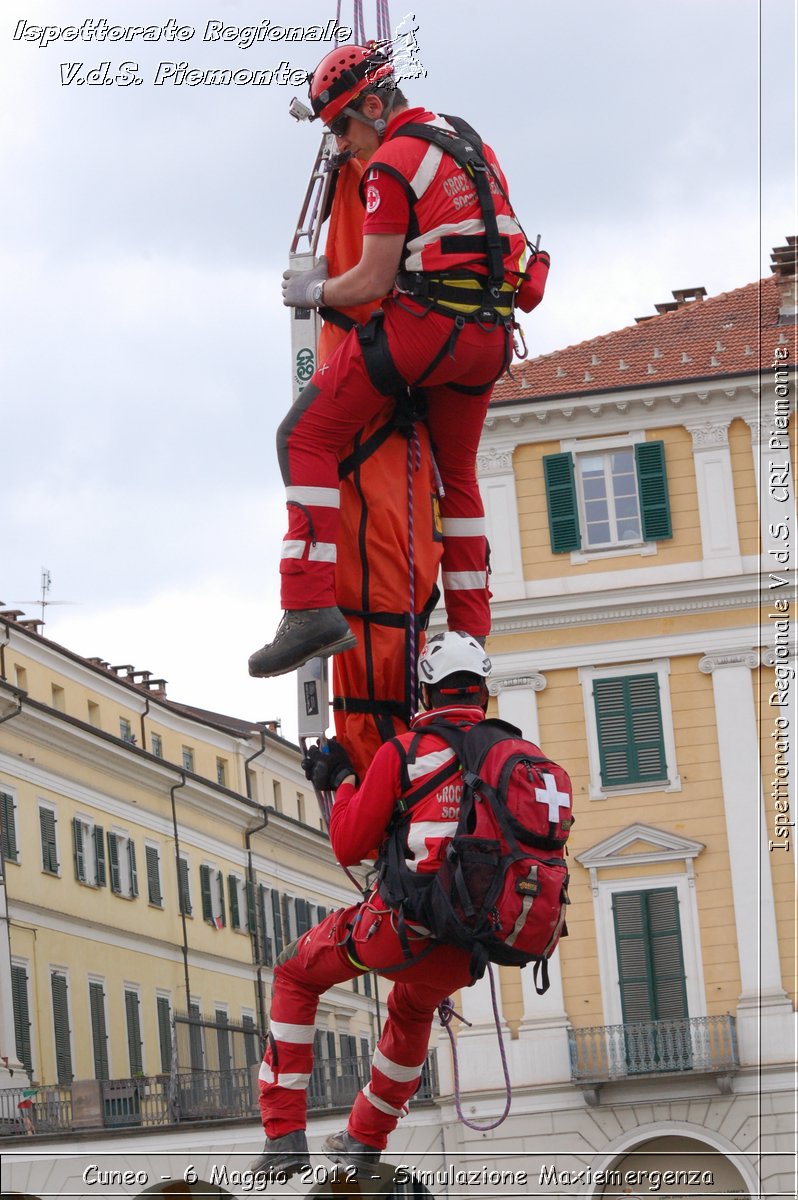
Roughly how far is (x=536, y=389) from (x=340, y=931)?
35.3 m

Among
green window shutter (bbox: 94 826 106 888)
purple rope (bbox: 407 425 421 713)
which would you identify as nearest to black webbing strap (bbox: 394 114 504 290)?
purple rope (bbox: 407 425 421 713)

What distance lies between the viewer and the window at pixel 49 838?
4784 cm

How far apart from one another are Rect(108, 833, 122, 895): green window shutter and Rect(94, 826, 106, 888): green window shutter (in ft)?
1.26

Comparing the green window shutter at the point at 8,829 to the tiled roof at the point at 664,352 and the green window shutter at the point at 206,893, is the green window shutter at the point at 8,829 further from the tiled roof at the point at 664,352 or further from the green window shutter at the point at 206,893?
the tiled roof at the point at 664,352

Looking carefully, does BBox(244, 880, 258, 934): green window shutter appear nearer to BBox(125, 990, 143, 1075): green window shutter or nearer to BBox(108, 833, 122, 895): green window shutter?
BBox(125, 990, 143, 1075): green window shutter

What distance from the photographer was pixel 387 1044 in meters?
8.05

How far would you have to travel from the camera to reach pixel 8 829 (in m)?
46.2

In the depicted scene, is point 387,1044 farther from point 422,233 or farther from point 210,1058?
point 210,1058

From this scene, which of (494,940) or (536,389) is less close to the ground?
(536,389)

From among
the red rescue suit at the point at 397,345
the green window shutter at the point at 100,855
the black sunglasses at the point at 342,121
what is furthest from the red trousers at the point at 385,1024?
the green window shutter at the point at 100,855

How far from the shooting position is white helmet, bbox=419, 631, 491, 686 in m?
7.61

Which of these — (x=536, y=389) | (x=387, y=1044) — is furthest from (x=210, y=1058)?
(x=387, y=1044)

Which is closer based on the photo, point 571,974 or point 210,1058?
point 571,974

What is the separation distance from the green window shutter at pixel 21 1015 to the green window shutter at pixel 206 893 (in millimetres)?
11475
